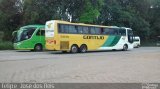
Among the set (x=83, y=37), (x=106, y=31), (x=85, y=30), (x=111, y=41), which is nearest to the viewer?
(x=83, y=37)

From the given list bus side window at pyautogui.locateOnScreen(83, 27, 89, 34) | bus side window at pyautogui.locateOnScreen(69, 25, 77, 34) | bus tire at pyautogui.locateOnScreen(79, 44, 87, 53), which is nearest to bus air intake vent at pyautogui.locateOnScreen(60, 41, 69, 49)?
bus side window at pyautogui.locateOnScreen(69, 25, 77, 34)

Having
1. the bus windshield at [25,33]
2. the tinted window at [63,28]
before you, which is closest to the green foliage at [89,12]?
the bus windshield at [25,33]

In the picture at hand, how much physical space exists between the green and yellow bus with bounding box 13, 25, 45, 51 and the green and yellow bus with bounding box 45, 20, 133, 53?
419 centimetres

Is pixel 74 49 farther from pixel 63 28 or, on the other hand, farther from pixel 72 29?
pixel 63 28

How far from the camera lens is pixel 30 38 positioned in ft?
115

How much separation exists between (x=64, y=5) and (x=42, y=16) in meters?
3.43

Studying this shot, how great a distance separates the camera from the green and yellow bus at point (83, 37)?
30422 millimetres

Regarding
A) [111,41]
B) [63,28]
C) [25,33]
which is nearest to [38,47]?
[25,33]

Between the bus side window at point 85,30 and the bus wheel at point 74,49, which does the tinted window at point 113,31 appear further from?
the bus wheel at point 74,49

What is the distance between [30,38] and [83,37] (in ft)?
19.1

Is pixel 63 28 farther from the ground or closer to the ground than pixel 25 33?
farther from the ground

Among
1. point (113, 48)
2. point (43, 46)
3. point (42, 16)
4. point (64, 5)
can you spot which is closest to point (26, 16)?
point (42, 16)

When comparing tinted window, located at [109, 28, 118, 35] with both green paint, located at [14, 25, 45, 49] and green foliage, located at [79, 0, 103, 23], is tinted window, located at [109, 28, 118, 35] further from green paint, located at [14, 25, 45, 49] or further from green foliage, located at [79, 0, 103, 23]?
green foliage, located at [79, 0, 103, 23]

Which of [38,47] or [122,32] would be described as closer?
[38,47]
